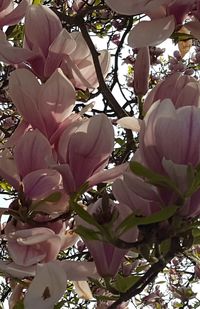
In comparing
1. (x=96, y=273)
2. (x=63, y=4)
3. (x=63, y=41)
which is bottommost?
(x=96, y=273)

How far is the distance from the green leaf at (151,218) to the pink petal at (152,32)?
0.22 m

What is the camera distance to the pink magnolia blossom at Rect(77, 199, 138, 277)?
59 cm

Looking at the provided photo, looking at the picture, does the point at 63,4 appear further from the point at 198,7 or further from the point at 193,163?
the point at 193,163

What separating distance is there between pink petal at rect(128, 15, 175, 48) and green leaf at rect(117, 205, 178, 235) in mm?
217

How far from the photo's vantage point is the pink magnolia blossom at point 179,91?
2.02 ft

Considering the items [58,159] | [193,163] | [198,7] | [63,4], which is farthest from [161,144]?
[63,4]

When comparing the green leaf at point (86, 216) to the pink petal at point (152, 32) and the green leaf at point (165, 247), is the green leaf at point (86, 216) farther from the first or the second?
the pink petal at point (152, 32)

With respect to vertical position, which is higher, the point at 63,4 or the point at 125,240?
the point at 63,4

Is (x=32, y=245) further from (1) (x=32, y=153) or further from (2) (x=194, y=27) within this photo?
(2) (x=194, y=27)

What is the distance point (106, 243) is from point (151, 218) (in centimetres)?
10

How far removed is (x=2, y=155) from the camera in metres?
0.71

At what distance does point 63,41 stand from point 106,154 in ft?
0.51

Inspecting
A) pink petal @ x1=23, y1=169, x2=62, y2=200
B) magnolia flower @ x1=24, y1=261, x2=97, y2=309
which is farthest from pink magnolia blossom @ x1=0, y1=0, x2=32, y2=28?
magnolia flower @ x1=24, y1=261, x2=97, y2=309

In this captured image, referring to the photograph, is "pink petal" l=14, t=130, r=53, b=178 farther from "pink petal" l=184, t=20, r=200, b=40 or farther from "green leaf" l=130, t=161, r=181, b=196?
"pink petal" l=184, t=20, r=200, b=40
